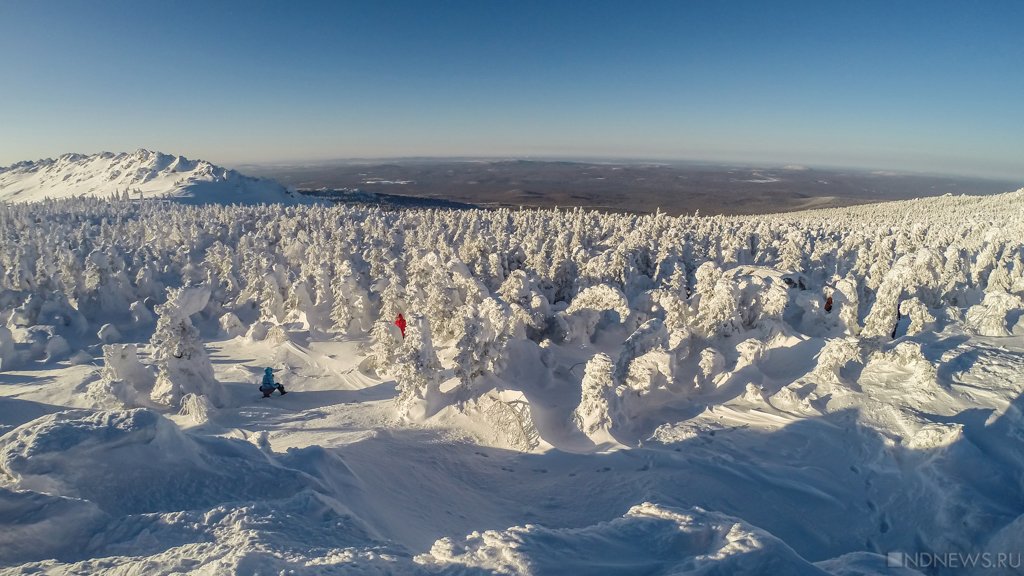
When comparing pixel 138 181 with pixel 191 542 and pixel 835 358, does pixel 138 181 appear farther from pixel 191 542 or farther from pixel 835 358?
pixel 835 358

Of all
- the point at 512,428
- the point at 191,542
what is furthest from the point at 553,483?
the point at 191,542

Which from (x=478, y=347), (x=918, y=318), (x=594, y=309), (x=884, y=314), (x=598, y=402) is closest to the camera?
(x=598, y=402)

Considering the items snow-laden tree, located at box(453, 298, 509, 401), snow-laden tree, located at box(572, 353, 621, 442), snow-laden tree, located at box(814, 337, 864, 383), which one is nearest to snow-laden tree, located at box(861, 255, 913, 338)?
snow-laden tree, located at box(814, 337, 864, 383)

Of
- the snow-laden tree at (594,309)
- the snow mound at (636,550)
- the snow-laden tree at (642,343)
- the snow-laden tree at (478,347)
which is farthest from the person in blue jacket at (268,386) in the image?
the snow mound at (636,550)

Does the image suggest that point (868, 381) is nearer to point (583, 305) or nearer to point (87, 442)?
point (583, 305)

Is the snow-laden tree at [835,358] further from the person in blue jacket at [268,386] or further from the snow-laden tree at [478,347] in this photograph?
the person in blue jacket at [268,386]

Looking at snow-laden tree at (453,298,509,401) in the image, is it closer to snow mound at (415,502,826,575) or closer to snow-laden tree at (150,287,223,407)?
snow-laden tree at (150,287,223,407)
